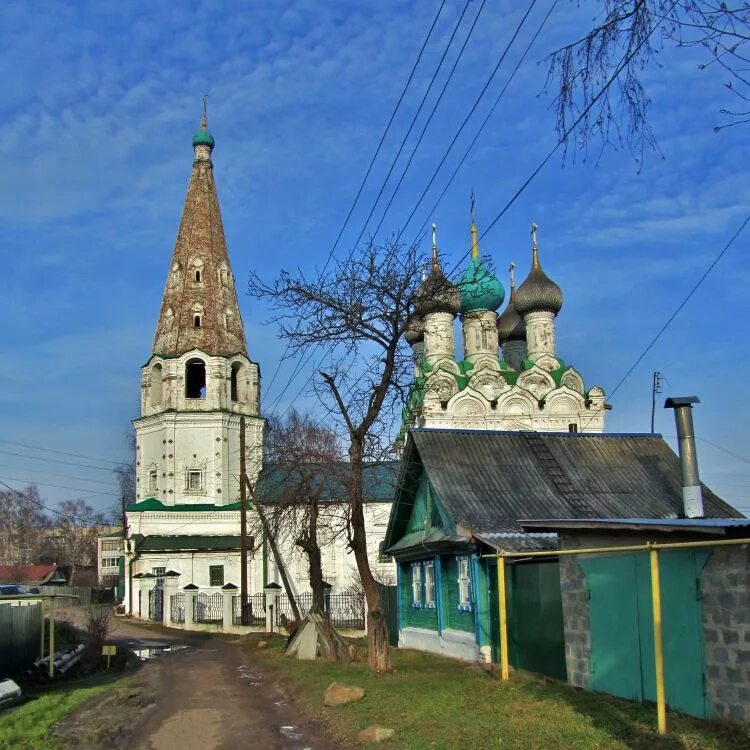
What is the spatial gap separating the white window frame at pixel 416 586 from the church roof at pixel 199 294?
25857mm

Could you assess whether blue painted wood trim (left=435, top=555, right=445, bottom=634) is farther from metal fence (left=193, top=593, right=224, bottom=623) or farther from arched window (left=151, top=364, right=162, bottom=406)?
arched window (left=151, top=364, right=162, bottom=406)

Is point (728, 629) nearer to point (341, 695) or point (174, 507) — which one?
point (341, 695)

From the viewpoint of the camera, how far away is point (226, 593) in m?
32.6

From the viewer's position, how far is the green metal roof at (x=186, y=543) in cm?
4266

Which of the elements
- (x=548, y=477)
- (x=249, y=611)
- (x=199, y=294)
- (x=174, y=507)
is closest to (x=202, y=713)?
(x=548, y=477)

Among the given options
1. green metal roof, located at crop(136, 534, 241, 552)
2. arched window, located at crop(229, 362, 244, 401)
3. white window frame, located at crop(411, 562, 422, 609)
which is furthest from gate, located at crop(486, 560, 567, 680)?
arched window, located at crop(229, 362, 244, 401)

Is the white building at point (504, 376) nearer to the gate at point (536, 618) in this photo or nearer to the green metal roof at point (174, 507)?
the green metal roof at point (174, 507)

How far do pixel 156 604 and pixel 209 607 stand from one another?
2.84 metres

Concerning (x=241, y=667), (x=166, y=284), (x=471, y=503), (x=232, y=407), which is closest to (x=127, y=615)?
(x=232, y=407)

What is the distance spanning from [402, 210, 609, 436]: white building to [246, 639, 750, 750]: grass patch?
100 ft

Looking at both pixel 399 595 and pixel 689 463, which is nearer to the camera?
pixel 689 463

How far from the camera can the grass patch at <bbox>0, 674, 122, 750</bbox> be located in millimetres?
10297

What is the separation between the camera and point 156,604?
38.8 metres

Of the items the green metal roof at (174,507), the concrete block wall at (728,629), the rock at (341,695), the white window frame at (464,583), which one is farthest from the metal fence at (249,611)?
the concrete block wall at (728,629)
